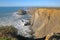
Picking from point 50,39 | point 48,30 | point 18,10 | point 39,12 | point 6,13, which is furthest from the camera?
point 18,10

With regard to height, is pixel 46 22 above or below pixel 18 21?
above

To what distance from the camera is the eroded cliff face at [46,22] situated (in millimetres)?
8946

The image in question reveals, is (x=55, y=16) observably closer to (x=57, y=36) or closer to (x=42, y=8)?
(x=42, y=8)

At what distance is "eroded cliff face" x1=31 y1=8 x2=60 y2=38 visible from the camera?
29.4 feet

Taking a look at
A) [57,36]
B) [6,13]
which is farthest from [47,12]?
[6,13]

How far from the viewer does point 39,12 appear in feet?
32.7

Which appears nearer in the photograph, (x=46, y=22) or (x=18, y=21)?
(x=46, y=22)

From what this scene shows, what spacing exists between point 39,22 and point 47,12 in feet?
3.19

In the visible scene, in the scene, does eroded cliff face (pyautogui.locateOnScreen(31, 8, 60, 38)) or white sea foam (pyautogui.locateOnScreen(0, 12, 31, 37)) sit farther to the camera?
white sea foam (pyautogui.locateOnScreen(0, 12, 31, 37))

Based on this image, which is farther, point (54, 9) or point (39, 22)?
point (39, 22)

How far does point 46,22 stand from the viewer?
374 inches

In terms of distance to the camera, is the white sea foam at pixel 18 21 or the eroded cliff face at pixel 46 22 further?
the white sea foam at pixel 18 21

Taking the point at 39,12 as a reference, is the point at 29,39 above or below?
below

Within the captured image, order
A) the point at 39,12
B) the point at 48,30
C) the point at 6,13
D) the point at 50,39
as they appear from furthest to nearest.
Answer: the point at 6,13 < the point at 39,12 < the point at 48,30 < the point at 50,39
